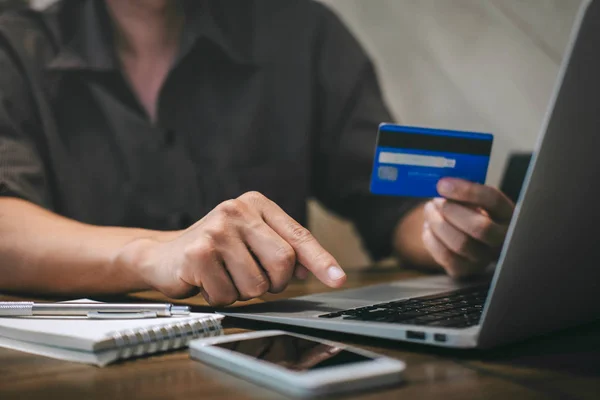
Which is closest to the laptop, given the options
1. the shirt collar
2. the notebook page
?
the notebook page

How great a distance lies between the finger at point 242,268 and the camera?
0.62 meters

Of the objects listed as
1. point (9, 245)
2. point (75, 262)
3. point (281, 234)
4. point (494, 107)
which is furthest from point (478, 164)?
point (494, 107)

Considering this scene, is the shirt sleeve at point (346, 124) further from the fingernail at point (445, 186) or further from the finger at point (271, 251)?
the finger at point (271, 251)

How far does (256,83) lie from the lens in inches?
56.3

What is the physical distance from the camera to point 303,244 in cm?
64

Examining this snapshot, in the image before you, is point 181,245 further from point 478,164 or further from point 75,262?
point 478,164

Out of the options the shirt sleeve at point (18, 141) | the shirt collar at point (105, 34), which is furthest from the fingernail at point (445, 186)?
the shirt collar at point (105, 34)

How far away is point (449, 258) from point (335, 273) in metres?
0.36

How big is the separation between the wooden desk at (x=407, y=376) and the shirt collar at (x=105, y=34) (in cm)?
95

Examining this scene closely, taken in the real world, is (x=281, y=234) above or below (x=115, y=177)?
above

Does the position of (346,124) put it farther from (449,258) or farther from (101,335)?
(101,335)

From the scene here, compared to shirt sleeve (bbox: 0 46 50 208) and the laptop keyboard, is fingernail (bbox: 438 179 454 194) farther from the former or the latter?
shirt sleeve (bbox: 0 46 50 208)

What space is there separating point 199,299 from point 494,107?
1.10m

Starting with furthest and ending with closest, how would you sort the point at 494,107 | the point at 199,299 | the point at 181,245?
the point at 494,107
the point at 199,299
the point at 181,245
